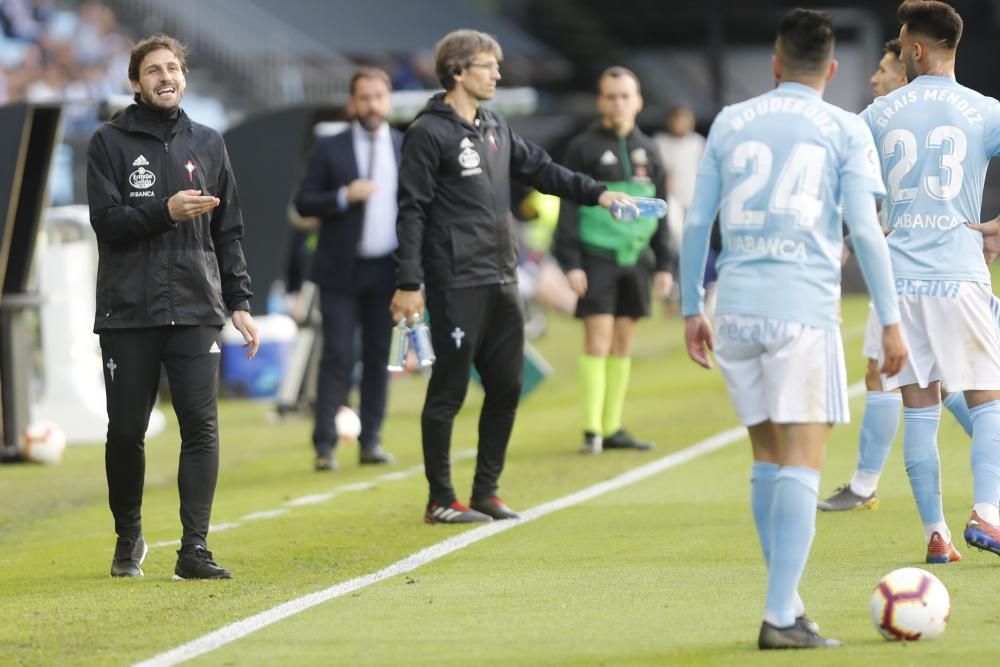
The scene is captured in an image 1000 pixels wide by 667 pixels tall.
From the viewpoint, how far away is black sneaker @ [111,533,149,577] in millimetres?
7879

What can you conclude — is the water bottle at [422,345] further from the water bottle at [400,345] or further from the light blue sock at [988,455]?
the light blue sock at [988,455]

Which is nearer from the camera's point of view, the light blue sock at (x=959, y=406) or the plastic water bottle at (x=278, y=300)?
the light blue sock at (x=959, y=406)

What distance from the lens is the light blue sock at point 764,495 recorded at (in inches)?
238

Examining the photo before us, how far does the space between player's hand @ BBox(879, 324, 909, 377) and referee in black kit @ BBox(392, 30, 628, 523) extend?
3.20 m

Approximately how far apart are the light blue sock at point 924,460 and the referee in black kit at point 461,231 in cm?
210

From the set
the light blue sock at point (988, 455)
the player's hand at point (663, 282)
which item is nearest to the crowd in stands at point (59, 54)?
the player's hand at point (663, 282)

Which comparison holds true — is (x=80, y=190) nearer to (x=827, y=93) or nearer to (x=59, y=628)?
(x=59, y=628)

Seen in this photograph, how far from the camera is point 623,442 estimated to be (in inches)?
488

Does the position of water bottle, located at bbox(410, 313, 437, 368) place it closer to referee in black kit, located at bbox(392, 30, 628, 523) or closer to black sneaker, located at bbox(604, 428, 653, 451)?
referee in black kit, located at bbox(392, 30, 628, 523)

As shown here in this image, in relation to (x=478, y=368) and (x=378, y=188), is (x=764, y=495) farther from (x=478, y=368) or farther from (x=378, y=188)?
(x=378, y=188)

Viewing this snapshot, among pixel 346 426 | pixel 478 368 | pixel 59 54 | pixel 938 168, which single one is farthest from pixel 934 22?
pixel 59 54

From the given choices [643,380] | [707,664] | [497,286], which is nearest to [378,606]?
[707,664]

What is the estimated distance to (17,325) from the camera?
13492mm

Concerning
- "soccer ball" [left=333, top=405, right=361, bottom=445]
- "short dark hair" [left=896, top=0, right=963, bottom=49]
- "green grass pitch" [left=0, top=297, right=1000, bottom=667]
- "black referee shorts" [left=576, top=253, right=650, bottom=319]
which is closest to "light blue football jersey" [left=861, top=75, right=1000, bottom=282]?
"short dark hair" [left=896, top=0, right=963, bottom=49]
